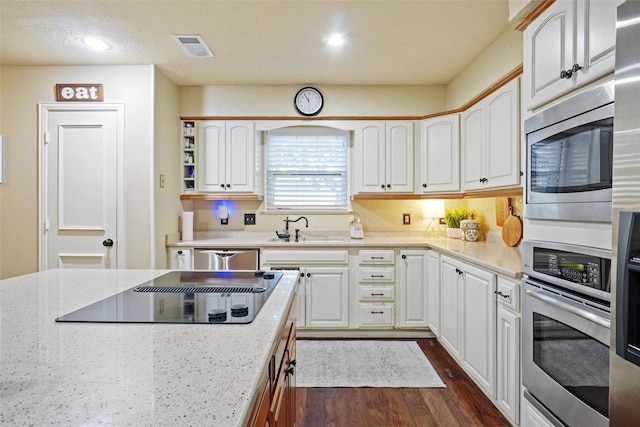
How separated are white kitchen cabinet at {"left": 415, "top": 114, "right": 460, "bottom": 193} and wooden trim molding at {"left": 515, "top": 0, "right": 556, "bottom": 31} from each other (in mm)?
1430

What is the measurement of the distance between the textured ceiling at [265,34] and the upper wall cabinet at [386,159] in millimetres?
528

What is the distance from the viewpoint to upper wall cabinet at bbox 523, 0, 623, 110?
1137 millimetres

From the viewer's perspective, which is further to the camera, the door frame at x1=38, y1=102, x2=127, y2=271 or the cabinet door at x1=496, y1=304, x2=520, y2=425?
the door frame at x1=38, y1=102, x2=127, y2=271

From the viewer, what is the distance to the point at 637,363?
84 cm

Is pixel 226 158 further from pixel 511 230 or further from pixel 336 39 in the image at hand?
pixel 511 230

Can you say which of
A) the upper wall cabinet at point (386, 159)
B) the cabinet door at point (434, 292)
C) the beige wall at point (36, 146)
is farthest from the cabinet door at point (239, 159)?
the cabinet door at point (434, 292)

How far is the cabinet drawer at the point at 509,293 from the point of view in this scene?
1.69 m

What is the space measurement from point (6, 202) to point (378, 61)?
12.0 ft

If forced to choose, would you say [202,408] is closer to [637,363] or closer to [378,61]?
[637,363]

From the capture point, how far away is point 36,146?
3.03 meters

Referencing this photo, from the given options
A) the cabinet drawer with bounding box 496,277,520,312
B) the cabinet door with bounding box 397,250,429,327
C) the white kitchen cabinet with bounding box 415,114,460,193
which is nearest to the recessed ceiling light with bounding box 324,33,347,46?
the white kitchen cabinet with bounding box 415,114,460,193

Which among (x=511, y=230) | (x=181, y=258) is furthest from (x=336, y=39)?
(x=181, y=258)

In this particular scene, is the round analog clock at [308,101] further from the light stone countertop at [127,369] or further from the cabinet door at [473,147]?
the light stone countertop at [127,369]

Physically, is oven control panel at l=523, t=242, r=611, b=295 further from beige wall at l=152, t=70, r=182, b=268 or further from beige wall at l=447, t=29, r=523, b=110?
A: beige wall at l=152, t=70, r=182, b=268
